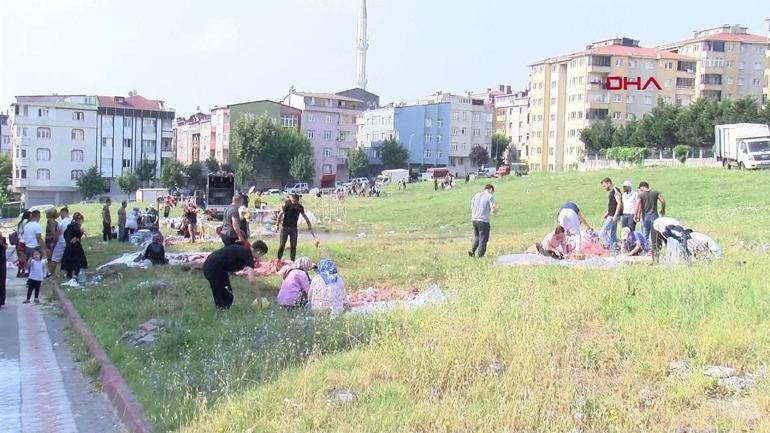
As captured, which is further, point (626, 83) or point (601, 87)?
point (626, 83)

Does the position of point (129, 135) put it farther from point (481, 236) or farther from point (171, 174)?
point (481, 236)

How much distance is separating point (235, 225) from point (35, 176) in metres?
82.0

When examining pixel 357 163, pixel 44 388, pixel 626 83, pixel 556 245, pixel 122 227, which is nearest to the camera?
pixel 44 388

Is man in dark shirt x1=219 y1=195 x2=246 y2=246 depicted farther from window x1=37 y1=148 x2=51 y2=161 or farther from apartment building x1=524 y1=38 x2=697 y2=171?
apartment building x1=524 y1=38 x2=697 y2=171

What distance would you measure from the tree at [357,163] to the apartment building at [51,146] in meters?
30.1

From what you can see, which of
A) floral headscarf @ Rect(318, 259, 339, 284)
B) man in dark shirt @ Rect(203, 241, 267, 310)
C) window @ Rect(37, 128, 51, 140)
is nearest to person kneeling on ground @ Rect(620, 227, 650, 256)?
floral headscarf @ Rect(318, 259, 339, 284)

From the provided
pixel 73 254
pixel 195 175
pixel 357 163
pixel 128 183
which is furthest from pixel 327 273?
pixel 357 163

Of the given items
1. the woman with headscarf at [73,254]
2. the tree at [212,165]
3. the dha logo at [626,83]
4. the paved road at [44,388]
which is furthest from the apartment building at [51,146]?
the paved road at [44,388]

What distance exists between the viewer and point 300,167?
8862 centimetres

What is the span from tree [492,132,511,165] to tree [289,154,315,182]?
40402mm

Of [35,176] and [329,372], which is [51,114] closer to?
[35,176]

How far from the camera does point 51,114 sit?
89.9 meters

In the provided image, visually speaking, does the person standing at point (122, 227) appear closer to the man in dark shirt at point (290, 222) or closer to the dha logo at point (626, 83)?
the man in dark shirt at point (290, 222)

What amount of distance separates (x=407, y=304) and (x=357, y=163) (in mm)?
94681
